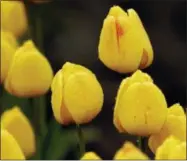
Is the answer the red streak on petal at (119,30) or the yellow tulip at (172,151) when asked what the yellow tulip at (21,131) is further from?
the yellow tulip at (172,151)

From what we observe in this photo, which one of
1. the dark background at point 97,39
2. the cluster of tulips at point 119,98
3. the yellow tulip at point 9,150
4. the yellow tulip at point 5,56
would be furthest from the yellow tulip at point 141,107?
the dark background at point 97,39

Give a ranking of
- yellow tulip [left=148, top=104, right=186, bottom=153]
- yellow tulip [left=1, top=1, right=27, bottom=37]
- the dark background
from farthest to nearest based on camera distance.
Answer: the dark background → yellow tulip [left=1, top=1, right=27, bottom=37] → yellow tulip [left=148, top=104, right=186, bottom=153]

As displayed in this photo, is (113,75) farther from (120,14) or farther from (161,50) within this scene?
(120,14)

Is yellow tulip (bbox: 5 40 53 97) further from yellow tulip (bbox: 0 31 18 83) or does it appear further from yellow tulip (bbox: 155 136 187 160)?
yellow tulip (bbox: 155 136 187 160)

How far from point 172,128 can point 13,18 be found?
2.09ft

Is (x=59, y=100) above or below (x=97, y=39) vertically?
above

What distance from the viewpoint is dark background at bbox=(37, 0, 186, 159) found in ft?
6.31

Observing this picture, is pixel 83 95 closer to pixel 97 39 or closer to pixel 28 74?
pixel 28 74

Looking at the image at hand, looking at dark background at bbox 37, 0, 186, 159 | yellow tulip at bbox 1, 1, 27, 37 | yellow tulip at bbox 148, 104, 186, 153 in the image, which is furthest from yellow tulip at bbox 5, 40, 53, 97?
dark background at bbox 37, 0, 186, 159

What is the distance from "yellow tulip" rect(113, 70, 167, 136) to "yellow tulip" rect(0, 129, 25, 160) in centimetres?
11

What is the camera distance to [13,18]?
1.29 m

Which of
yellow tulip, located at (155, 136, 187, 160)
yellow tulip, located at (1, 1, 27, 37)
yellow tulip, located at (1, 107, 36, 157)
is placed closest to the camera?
yellow tulip, located at (155, 136, 187, 160)

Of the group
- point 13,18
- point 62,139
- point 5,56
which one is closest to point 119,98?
point 5,56

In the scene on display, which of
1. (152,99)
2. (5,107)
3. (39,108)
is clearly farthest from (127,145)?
(5,107)
